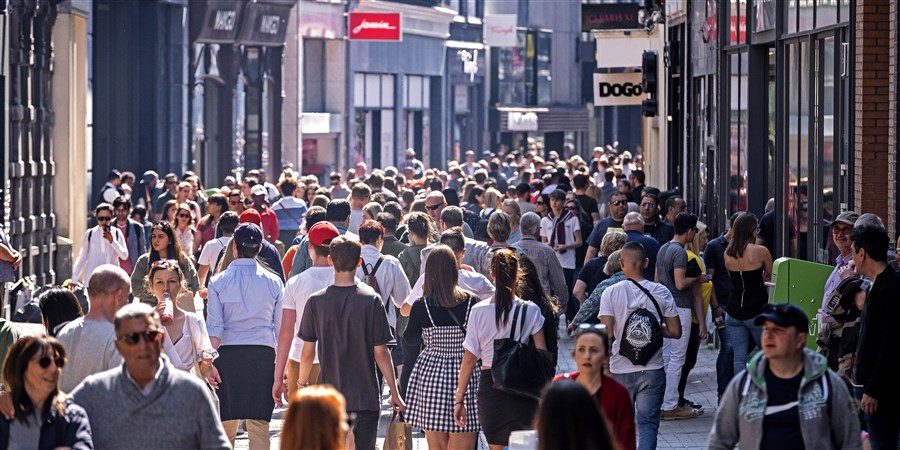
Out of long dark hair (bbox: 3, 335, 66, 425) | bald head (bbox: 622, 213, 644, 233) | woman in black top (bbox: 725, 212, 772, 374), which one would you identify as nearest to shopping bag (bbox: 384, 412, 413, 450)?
woman in black top (bbox: 725, 212, 772, 374)

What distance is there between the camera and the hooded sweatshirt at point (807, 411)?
6461 mm

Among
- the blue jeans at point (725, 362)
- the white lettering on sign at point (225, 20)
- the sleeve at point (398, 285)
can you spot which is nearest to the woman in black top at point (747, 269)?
the blue jeans at point (725, 362)

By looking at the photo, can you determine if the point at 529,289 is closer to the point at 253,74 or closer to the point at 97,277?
the point at 97,277

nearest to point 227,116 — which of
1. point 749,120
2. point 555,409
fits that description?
point 749,120

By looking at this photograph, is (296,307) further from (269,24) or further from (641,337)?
(269,24)

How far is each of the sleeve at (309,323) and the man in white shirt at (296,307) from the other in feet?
1.58

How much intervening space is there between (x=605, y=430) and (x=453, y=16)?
4558 cm

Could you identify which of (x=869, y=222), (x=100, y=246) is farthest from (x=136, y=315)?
(x=100, y=246)

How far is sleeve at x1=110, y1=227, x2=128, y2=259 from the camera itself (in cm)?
1463

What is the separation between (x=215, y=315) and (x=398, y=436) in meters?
1.35

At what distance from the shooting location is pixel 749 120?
17609mm

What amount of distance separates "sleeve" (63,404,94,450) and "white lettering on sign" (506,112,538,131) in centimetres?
5145

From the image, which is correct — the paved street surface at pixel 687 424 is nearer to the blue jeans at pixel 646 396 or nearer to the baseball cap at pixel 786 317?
the blue jeans at pixel 646 396

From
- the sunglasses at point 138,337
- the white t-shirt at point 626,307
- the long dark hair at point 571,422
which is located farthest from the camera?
the white t-shirt at point 626,307
